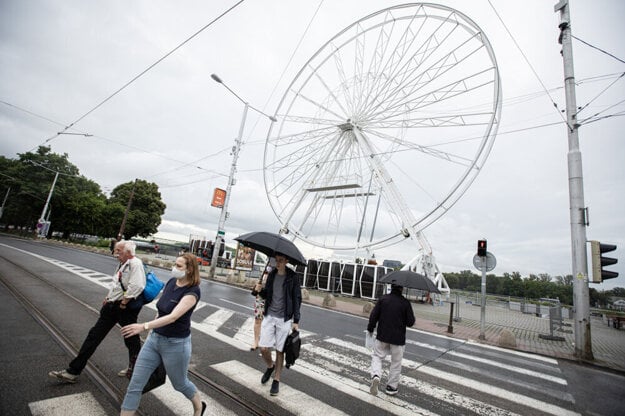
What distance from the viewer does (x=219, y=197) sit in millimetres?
21000

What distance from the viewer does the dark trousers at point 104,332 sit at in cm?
379

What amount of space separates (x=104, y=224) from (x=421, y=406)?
57452 mm

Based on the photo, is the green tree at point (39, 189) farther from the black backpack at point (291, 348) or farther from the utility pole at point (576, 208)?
the utility pole at point (576, 208)

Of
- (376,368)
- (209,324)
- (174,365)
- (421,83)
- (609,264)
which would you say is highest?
(421,83)

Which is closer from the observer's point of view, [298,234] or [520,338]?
[520,338]

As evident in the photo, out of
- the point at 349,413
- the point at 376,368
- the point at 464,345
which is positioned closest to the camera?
the point at 349,413

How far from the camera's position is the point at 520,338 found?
1172cm

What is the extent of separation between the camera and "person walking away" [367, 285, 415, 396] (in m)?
4.58

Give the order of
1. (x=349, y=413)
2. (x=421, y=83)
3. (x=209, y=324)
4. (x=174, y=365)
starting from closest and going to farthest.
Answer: (x=174, y=365) → (x=349, y=413) → (x=209, y=324) → (x=421, y=83)

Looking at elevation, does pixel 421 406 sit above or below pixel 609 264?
below

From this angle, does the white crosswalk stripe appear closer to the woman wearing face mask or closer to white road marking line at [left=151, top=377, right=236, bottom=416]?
white road marking line at [left=151, top=377, right=236, bottom=416]

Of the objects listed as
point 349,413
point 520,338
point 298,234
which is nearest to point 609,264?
point 520,338

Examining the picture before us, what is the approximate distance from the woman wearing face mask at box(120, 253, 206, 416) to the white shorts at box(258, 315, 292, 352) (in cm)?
120

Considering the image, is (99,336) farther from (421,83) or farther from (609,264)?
(421,83)
